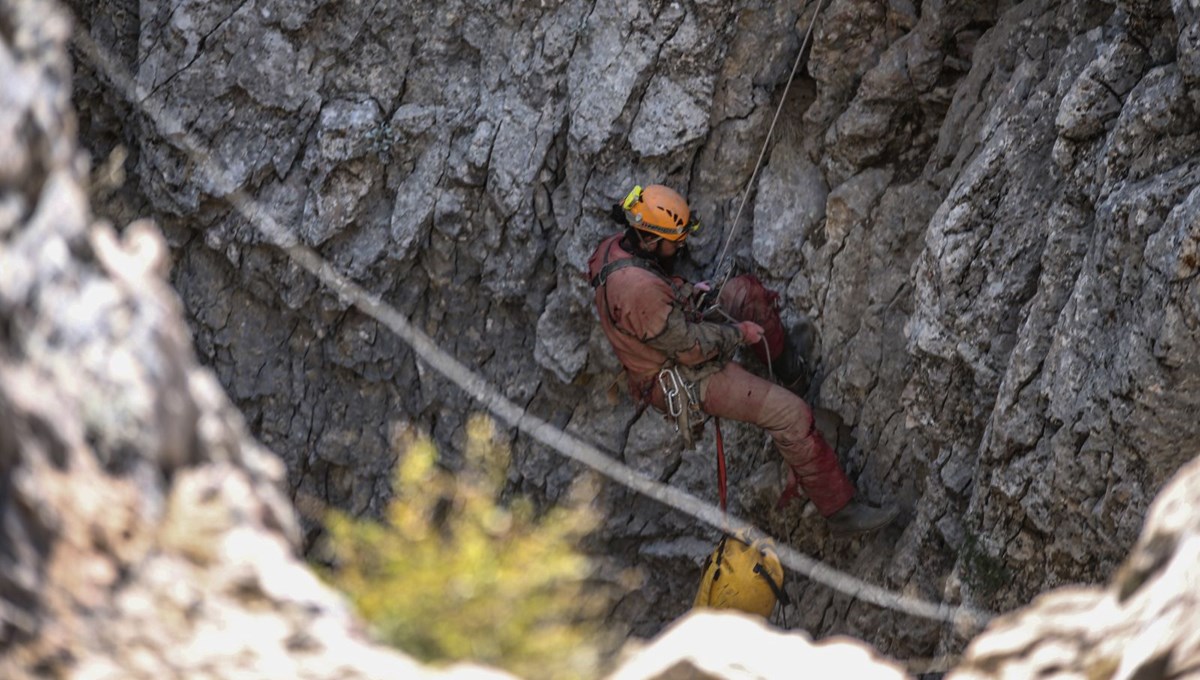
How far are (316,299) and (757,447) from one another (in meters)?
4.04

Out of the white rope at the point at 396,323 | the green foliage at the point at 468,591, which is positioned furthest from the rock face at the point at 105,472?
the white rope at the point at 396,323

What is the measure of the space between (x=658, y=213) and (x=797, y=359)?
143 cm

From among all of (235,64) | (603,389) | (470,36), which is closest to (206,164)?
(235,64)

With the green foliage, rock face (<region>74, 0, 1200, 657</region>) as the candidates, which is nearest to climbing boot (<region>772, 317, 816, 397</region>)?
rock face (<region>74, 0, 1200, 657</region>)

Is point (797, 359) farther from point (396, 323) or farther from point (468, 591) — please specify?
point (468, 591)

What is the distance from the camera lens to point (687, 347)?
23.8 ft

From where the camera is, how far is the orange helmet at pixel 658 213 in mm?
7391

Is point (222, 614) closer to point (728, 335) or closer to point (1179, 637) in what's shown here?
point (1179, 637)

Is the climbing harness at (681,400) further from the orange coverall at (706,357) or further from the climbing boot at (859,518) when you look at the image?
the climbing boot at (859,518)

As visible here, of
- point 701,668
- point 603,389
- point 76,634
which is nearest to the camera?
point 76,634

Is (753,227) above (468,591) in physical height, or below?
above

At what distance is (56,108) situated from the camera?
273 cm

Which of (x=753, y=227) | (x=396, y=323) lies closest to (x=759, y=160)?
(x=753, y=227)

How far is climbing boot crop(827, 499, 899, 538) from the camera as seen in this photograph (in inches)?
284
